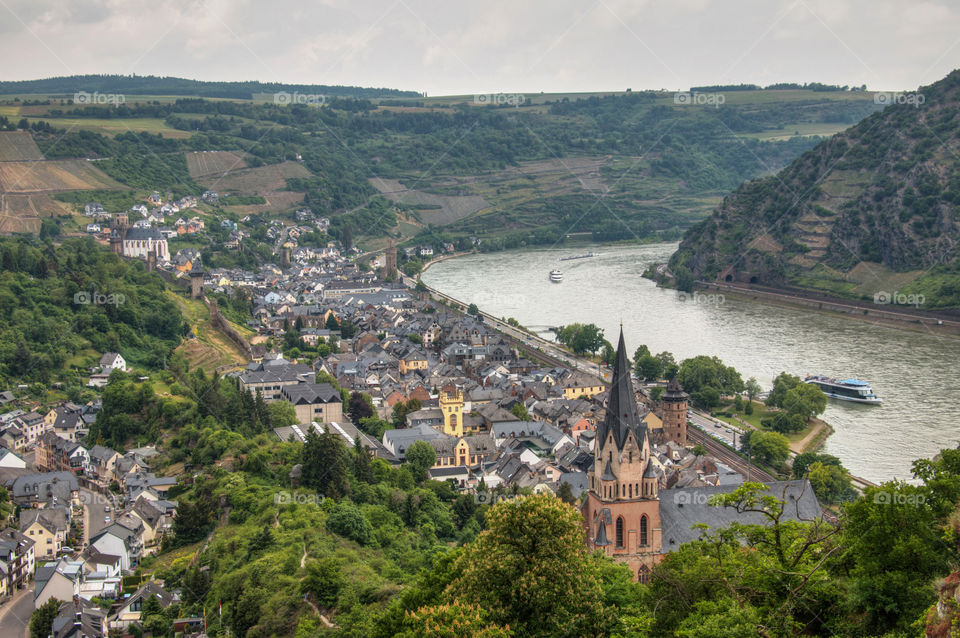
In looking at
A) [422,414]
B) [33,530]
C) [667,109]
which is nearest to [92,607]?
[33,530]

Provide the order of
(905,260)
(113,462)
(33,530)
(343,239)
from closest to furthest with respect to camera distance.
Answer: (33,530) < (113,462) < (905,260) < (343,239)

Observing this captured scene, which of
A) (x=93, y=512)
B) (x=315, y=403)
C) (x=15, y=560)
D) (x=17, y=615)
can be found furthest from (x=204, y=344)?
(x=17, y=615)

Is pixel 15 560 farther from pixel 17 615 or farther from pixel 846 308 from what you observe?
pixel 846 308

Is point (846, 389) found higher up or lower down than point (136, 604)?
higher up

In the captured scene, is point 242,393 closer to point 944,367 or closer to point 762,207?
point 944,367

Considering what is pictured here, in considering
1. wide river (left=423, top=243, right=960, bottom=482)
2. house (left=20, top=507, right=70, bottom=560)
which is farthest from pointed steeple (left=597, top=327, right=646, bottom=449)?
house (left=20, top=507, right=70, bottom=560)

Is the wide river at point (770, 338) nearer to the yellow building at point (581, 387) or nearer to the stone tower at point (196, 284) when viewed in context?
the yellow building at point (581, 387)

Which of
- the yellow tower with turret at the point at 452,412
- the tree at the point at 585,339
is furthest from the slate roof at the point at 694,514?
the tree at the point at 585,339
